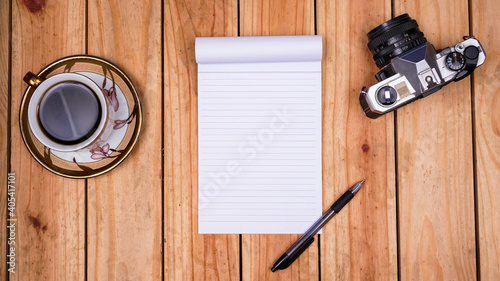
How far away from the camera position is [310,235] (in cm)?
59

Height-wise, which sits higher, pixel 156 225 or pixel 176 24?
pixel 176 24

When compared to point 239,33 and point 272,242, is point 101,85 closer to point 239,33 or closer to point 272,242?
point 239,33

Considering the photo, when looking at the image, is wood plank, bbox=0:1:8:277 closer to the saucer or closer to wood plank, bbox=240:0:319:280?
the saucer

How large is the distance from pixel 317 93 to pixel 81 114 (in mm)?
385

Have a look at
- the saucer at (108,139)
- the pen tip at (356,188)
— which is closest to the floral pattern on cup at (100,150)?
the saucer at (108,139)

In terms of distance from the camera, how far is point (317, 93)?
1.98 ft

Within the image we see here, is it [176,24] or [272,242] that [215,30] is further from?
[272,242]

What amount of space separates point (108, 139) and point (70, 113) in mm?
74

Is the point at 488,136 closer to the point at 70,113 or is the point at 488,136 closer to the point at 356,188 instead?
the point at 356,188

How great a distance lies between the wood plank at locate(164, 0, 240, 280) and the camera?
1.98 feet

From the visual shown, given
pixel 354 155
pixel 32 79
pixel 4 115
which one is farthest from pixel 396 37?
pixel 4 115

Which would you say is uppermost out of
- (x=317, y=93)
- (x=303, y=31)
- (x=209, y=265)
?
(x=303, y=31)

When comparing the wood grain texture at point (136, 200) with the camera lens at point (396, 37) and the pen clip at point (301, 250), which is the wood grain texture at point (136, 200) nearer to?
the pen clip at point (301, 250)

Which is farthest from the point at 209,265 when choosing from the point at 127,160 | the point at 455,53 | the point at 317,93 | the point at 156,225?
the point at 455,53
